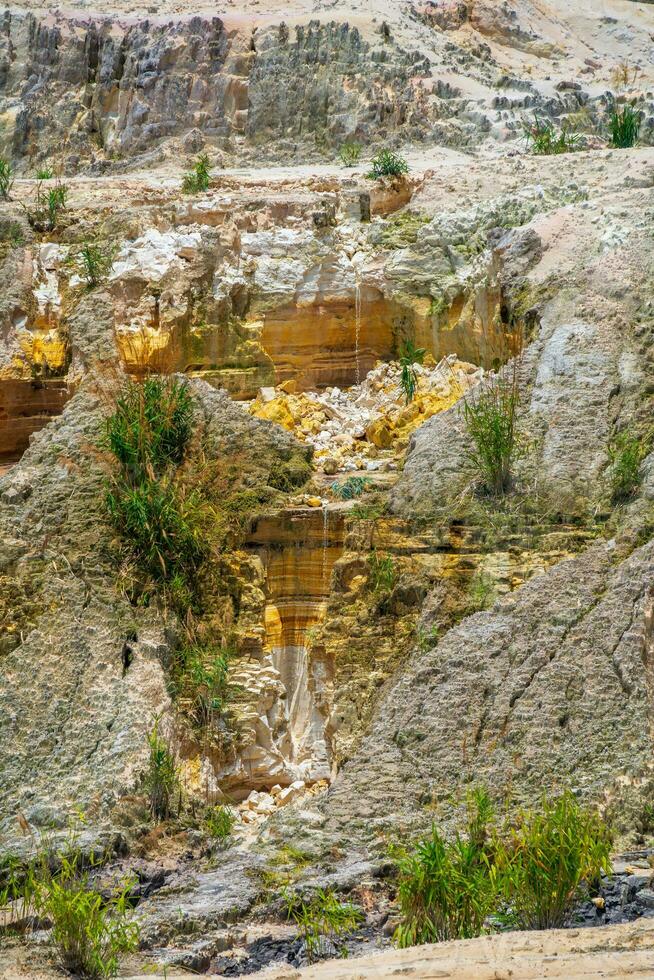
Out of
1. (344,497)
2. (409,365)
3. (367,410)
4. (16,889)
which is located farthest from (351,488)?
(16,889)

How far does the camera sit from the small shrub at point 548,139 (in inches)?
546

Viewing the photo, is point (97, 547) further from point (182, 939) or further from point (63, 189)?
point (63, 189)

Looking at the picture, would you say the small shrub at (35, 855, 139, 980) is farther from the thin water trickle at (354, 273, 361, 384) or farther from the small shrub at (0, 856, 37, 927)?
the thin water trickle at (354, 273, 361, 384)

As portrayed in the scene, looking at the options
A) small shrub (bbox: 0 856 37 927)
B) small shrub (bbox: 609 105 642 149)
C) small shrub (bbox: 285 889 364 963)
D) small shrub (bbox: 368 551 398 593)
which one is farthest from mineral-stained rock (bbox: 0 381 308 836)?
small shrub (bbox: 609 105 642 149)

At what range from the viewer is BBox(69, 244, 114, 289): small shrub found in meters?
12.3

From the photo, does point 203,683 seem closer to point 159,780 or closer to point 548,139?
point 159,780

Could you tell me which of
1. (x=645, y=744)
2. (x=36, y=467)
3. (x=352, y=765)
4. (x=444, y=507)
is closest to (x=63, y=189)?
(x=36, y=467)

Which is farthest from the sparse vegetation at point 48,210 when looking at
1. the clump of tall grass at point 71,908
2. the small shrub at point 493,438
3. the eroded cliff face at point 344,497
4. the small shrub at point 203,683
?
the clump of tall grass at point 71,908

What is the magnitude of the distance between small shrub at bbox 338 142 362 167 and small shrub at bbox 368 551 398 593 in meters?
5.88

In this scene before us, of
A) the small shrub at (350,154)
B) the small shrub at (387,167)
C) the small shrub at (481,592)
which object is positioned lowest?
the small shrub at (481,592)

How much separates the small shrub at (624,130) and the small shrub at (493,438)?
428 centimetres

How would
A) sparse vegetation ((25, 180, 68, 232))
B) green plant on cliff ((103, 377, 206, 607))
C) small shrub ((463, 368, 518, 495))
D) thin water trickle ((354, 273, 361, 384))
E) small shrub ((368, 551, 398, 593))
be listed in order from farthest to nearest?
sparse vegetation ((25, 180, 68, 232))
thin water trickle ((354, 273, 361, 384))
green plant on cliff ((103, 377, 206, 607))
small shrub ((463, 368, 518, 495))
small shrub ((368, 551, 398, 593))

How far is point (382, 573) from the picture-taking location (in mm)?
9836

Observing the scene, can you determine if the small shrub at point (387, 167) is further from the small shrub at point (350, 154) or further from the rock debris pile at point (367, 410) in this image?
the rock debris pile at point (367, 410)
